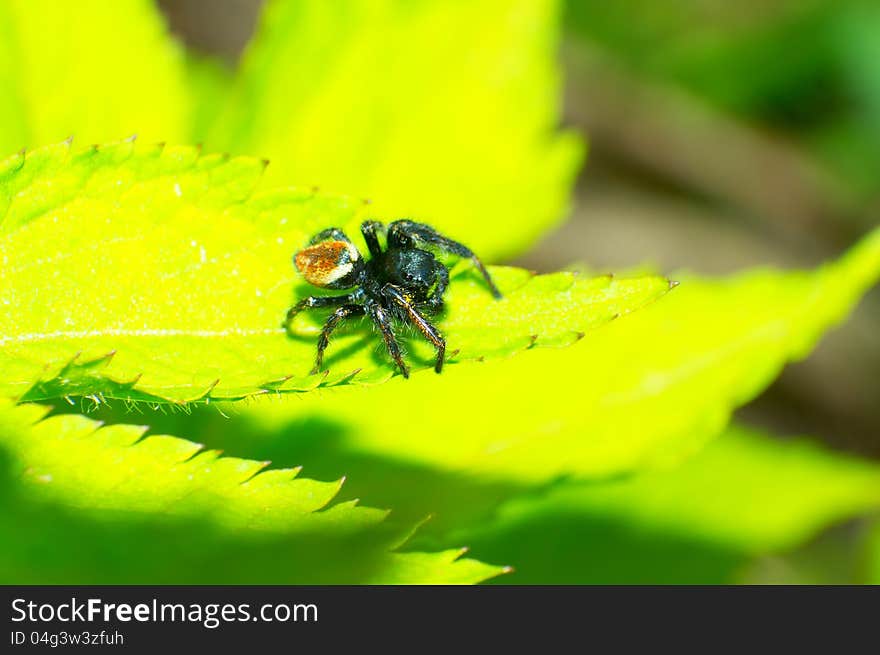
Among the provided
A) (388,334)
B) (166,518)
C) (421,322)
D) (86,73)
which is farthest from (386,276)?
(166,518)

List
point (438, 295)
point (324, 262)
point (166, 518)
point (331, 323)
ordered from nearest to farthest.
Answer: point (166, 518), point (331, 323), point (438, 295), point (324, 262)

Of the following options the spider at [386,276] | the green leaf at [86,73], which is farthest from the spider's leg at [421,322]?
the green leaf at [86,73]

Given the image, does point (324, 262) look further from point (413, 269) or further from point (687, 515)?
point (687, 515)

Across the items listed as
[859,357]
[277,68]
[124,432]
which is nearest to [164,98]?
[277,68]

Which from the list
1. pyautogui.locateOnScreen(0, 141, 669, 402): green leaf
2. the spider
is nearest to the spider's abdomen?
the spider

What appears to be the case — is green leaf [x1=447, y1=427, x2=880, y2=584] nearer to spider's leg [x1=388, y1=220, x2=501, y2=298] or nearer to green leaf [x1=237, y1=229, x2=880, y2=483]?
green leaf [x1=237, y1=229, x2=880, y2=483]

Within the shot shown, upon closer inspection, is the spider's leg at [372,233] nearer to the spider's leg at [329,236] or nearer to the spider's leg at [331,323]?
the spider's leg at [329,236]
